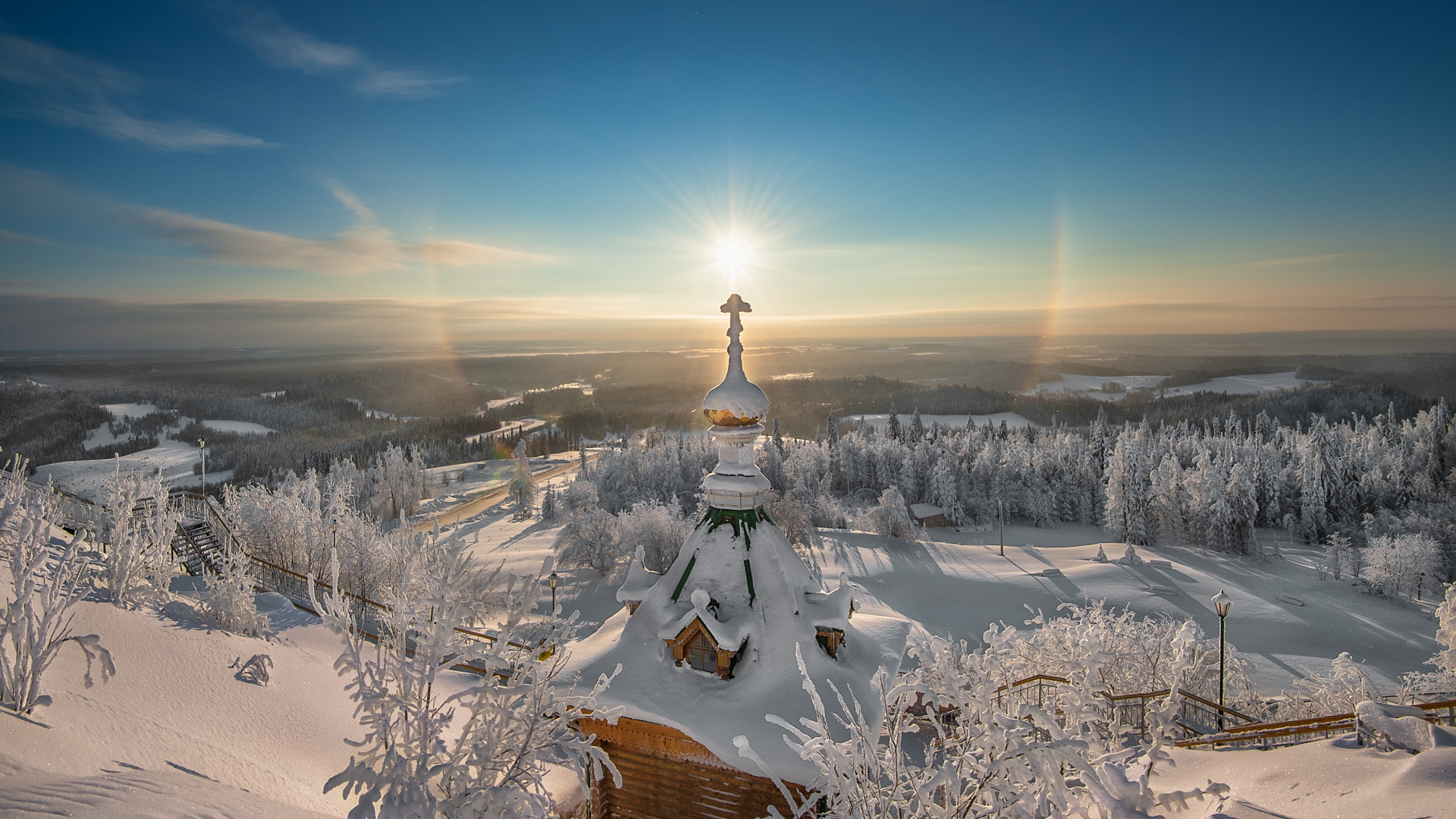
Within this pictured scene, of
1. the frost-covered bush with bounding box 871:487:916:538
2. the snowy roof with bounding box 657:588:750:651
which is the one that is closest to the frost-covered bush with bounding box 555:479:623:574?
the frost-covered bush with bounding box 871:487:916:538

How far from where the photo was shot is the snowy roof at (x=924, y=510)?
65.5 meters

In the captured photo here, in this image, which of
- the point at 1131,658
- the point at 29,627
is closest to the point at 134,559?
the point at 29,627

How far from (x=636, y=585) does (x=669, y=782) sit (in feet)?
8.32

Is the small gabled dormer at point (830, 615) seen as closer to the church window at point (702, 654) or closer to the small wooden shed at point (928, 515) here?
the church window at point (702, 654)

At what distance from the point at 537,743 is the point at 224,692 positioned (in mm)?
6877

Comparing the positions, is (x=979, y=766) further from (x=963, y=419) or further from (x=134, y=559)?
(x=963, y=419)

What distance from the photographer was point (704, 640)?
6926 mm

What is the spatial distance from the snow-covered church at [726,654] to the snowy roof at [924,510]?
200ft

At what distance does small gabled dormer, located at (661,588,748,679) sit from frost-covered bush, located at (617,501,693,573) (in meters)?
29.7

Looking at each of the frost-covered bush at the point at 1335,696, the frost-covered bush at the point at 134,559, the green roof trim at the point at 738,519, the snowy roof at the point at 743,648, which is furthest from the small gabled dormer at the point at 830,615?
the frost-covered bush at the point at 1335,696

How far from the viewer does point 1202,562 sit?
45.3 m

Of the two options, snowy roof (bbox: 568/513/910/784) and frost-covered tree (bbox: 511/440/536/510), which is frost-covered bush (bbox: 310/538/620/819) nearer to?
snowy roof (bbox: 568/513/910/784)

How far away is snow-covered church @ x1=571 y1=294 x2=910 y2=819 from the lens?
6402mm

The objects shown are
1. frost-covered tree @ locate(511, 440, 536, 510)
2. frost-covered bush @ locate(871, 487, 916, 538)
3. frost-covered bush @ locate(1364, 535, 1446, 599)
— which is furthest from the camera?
frost-covered tree @ locate(511, 440, 536, 510)
